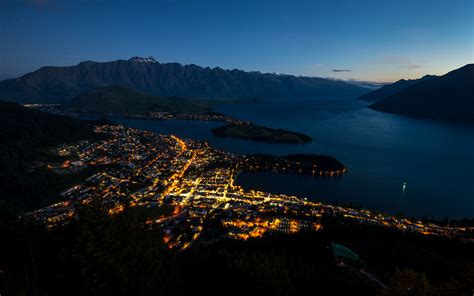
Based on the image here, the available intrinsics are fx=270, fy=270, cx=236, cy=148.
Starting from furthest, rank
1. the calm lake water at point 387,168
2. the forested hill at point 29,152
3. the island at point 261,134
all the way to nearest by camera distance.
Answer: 1. the island at point 261,134
2. the calm lake water at point 387,168
3. the forested hill at point 29,152

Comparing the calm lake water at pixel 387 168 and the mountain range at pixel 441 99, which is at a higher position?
the mountain range at pixel 441 99

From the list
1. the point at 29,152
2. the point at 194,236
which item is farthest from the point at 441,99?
the point at 29,152

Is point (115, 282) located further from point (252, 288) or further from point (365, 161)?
point (365, 161)

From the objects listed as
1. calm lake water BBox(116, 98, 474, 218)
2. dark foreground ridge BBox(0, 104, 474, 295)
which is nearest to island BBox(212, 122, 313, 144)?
calm lake water BBox(116, 98, 474, 218)

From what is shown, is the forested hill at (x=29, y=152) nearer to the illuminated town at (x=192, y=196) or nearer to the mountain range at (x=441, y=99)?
the illuminated town at (x=192, y=196)

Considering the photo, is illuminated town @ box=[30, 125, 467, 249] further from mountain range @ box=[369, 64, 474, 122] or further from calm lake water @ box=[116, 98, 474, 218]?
mountain range @ box=[369, 64, 474, 122]

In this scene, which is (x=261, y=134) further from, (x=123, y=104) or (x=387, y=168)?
(x=123, y=104)

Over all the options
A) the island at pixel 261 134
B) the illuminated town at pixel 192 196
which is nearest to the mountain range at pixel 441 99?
the island at pixel 261 134

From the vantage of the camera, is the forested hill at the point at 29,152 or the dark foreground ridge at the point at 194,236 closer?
Result: the dark foreground ridge at the point at 194,236

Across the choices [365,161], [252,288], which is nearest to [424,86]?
[365,161]

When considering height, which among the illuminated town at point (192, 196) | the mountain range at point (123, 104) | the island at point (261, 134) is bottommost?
the illuminated town at point (192, 196)
